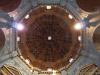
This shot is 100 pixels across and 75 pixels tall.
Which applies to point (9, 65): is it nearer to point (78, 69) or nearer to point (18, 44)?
point (18, 44)

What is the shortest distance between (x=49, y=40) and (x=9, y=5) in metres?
4.33

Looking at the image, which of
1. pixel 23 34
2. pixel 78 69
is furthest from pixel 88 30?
pixel 23 34

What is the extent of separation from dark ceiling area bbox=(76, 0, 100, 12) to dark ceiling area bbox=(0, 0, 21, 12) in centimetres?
475

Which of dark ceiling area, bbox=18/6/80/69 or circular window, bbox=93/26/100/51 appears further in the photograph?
circular window, bbox=93/26/100/51

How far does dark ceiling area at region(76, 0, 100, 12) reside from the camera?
33688mm

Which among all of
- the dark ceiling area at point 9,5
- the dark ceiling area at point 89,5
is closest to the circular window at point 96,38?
the dark ceiling area at point 89,5

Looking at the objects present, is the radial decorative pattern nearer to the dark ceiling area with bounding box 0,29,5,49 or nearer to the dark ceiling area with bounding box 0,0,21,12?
the dark ceiling area with bounding box 0,29,5,49

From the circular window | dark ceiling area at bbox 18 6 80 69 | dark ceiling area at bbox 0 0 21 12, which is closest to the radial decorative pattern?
dark ceiling area at bbox 18 6 80 69

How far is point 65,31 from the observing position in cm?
3503

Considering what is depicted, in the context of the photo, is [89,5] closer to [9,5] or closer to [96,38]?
[96,38]

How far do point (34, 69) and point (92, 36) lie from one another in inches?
208

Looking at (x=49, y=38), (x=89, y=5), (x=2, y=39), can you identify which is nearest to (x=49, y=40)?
(x=49, y=38)

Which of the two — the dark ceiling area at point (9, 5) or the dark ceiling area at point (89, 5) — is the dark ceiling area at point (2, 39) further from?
the dark ceiling area at point (89, 5)

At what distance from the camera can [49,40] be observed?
35.0m
